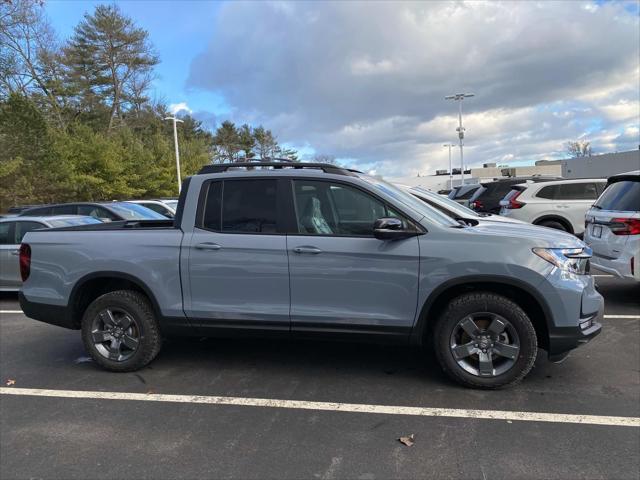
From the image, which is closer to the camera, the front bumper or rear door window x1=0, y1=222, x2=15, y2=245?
the front bumper

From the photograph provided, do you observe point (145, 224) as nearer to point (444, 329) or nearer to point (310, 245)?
point (310, 245)

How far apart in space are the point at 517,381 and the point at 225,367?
104 inches

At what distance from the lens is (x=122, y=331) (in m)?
4.59

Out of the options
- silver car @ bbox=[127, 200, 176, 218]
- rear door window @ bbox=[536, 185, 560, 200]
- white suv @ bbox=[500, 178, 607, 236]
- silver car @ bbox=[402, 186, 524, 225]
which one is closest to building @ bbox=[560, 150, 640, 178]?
white suv @ bbox=[500, 178, 607, 236]

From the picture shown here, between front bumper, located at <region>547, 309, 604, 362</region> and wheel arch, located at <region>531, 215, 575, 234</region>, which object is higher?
wheel arch, located at <region>531, 215, 575, 234</region>

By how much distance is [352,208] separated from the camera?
420 centimetres

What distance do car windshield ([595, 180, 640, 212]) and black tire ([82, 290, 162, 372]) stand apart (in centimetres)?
581

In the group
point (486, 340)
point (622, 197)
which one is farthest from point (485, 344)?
point (622, 197)

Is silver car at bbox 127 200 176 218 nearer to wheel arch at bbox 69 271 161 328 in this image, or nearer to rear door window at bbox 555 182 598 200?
wheel arch at bbox 69 271 161 328

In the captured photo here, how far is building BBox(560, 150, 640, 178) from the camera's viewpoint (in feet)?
148

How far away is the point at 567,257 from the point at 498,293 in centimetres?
60

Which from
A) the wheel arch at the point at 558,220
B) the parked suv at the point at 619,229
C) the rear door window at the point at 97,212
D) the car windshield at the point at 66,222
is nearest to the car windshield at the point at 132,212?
the rear door window at the point at 97,212

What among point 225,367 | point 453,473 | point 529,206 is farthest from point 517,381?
point 529,206

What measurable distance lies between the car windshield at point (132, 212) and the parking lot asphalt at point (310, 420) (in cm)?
581
